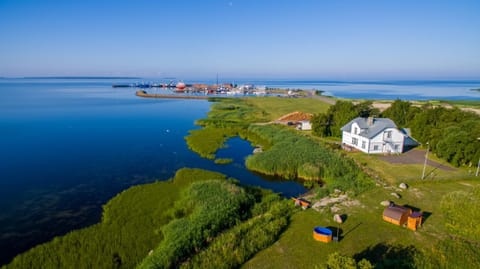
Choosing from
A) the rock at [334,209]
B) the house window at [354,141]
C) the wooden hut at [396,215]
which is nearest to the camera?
the wooden hut at [396,215]

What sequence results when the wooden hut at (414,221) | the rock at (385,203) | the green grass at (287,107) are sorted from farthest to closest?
the green grass at (287,107) < the rock at (385,203) < the wooden hut at (414,221)

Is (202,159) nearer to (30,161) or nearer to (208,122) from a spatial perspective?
(30,161)

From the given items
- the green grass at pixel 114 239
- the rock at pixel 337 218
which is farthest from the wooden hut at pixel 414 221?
the green grass at pixel 114 239

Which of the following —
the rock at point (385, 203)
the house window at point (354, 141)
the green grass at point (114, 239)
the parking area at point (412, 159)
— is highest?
the house window at point (354, 141)

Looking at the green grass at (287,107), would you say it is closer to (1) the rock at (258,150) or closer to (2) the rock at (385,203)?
(1) the rock at (258,150)

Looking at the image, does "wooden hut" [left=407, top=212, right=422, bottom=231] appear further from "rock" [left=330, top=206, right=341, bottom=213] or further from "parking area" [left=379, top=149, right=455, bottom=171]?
"parking area" [left=379, top=149, right=455, bottom=171]

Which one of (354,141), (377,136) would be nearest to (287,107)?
(354,141)
